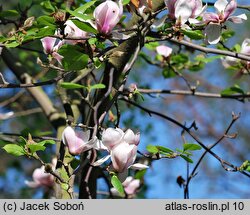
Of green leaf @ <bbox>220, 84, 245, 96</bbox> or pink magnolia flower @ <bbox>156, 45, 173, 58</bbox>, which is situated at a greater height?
pink magnolia flower @ <bbox>156, 45, 173, 58</bbox>

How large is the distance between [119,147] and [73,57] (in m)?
0.20

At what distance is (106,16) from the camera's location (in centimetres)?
99

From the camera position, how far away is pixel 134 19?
1234mm

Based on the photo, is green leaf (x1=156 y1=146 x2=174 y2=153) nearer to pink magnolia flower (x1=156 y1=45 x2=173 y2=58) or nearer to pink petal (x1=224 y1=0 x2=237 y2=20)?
pink petal (x1=224 y1=0 x2=237 y2=20)

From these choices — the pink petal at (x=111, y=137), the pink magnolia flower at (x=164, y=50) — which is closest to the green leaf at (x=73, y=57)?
the pink petal at (x=111, y=137)

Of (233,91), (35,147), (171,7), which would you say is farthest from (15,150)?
(233,91)

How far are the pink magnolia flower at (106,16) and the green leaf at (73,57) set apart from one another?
63mm

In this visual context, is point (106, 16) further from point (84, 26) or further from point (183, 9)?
point (183, 9)

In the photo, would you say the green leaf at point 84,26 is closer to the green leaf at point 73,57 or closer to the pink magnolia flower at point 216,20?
the green leaf at point 73,57

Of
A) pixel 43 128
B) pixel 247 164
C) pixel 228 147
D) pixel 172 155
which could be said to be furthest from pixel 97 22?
pixel 228 147

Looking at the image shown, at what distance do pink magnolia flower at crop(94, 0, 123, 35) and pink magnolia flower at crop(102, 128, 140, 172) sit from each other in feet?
0.62

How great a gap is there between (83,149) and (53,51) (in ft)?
0.81

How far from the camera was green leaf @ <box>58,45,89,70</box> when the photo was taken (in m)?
1.02

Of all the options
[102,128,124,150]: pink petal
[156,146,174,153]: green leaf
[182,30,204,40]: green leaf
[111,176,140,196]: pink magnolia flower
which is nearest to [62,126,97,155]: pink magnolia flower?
[102,128,124,150]: pink petal
